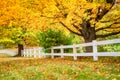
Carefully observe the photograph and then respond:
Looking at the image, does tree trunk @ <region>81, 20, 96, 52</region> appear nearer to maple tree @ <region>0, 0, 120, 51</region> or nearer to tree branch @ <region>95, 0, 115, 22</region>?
maple tree @ <region>0, 0, 120, 51</region>

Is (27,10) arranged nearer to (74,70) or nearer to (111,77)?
(74,70)

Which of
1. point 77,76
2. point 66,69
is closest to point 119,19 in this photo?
point 66,69

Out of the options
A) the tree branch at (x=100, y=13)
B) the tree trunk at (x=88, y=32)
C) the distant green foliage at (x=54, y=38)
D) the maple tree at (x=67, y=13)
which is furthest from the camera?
the distant green foliage at (x=54, y=38)

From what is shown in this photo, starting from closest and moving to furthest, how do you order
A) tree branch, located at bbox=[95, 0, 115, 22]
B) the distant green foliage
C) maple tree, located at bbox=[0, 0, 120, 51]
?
1. maple tree, located at bbox=[0, 0, 120, 51]
2. tree branch, located at bbox=[95, 0, 115, 22]
3. the distant green foliage

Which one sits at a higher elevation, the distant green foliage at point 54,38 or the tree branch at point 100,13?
the tree branch at point 100,13

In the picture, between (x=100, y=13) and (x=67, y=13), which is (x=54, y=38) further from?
(x=100, y=13)

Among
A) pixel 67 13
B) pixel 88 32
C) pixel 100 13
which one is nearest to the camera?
pixel 67 13

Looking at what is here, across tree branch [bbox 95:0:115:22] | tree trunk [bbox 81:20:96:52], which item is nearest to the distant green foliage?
tree trunk [bbox 81:20:96:52]

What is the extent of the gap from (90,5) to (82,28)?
→ 13.9ft

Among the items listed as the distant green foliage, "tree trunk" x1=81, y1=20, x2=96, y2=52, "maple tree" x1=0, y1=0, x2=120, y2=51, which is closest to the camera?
"maple tree" x1=0, y1=0, x2=120, y2=51

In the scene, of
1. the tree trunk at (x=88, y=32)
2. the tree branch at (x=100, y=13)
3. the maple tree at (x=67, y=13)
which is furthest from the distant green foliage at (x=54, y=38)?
the tree branch at (x=100, y=13)

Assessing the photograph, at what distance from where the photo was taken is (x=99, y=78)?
1072 centimetres

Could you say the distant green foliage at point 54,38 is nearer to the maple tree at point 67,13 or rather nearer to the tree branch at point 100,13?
the maple tree at point 67,13

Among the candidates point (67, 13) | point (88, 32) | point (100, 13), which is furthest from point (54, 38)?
point (100, 13)
